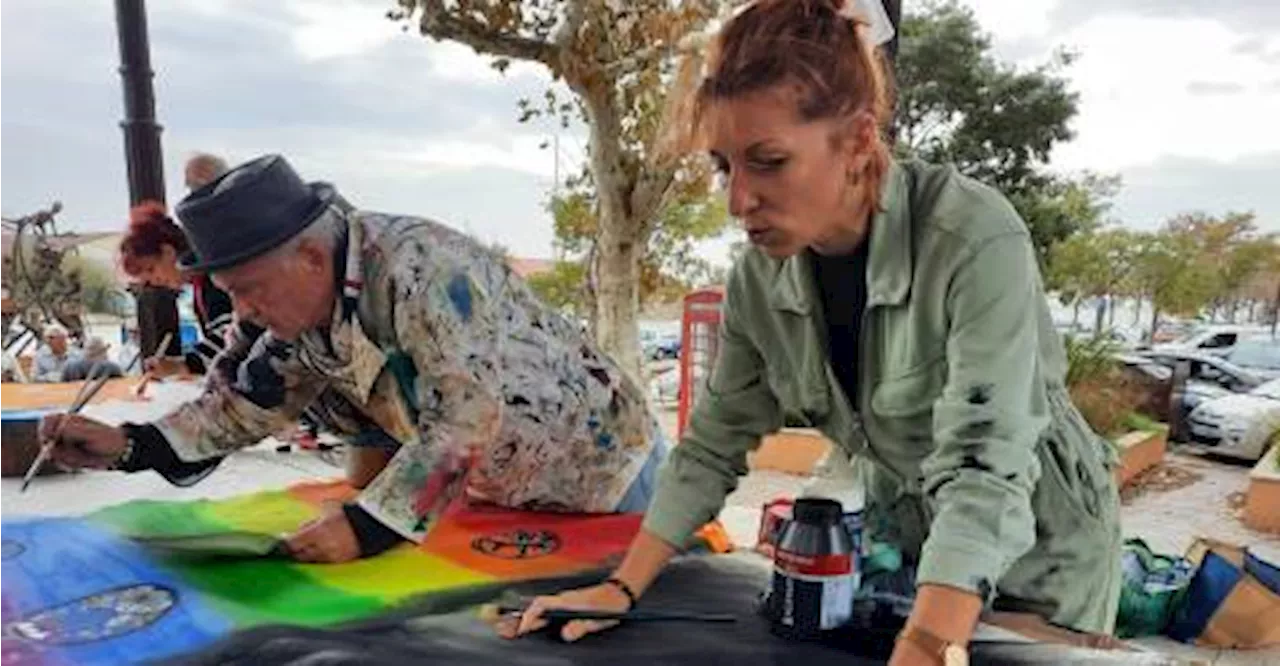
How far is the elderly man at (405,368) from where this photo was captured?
128 centimetres

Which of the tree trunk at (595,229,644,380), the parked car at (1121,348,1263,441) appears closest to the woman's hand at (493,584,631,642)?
the tree trunk at (595,229,644,380)

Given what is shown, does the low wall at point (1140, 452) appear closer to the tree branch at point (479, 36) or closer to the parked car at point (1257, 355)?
the tree branch at point (479, 36)

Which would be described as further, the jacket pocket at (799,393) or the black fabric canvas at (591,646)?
the jacket pocket at (799,393)

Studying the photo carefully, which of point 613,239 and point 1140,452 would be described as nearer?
point 1140,452

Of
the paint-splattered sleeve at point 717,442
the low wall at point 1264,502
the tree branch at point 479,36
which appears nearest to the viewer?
the paint-splattered sleeve at point 717,442

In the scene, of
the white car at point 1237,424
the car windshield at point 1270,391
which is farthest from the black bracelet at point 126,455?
the car windshield at point 1270,391

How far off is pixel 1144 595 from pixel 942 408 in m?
2.70

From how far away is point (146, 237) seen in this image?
7.23ft

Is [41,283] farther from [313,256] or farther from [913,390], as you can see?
[913,390]

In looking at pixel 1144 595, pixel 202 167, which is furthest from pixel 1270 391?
pixel 202 167

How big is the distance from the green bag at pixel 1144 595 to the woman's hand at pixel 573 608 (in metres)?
2.47

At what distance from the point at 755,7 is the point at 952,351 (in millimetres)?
397

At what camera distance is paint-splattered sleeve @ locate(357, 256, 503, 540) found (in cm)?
128

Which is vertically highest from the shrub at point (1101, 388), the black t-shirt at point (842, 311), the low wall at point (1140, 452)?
the black t-shirt at point (842, 311)
